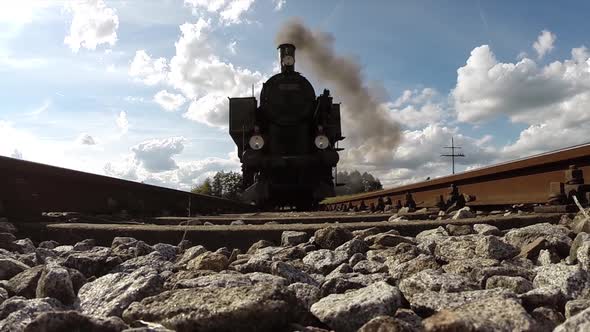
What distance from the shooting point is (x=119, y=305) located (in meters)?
1.74

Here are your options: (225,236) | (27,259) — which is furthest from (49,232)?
(225,236)

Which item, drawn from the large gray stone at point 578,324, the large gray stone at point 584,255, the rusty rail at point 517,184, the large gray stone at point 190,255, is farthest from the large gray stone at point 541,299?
the rusty rail at point 517,184

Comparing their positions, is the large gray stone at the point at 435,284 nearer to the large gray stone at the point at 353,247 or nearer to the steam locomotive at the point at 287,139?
the large gray stone at the point at 353,247

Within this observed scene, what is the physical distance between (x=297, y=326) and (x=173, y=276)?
0.90 meters

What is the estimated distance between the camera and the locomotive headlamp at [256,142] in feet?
38.1

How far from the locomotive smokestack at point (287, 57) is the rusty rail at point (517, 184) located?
7.01 metres

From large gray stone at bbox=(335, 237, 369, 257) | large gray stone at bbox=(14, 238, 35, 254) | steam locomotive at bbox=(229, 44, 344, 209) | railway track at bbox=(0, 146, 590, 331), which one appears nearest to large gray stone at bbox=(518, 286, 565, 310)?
railway track at bbox=(0, 146, 590, 331)

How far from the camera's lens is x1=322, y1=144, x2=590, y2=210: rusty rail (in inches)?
148

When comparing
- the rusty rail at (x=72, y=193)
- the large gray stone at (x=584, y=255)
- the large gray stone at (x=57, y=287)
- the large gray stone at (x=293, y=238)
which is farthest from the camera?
the rusty rail at (x=72, y=193)

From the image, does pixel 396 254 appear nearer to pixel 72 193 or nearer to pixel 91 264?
Result: pixel 91 264

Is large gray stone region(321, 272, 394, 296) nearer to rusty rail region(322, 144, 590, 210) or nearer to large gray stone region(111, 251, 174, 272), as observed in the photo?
large gray stone region(111, 251, 174, 272)

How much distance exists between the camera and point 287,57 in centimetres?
1347

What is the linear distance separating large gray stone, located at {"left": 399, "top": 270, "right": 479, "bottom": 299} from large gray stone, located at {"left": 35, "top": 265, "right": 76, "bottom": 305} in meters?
1.30

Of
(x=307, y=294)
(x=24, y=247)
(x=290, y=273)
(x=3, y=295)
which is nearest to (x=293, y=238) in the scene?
(x=290, y=273)
